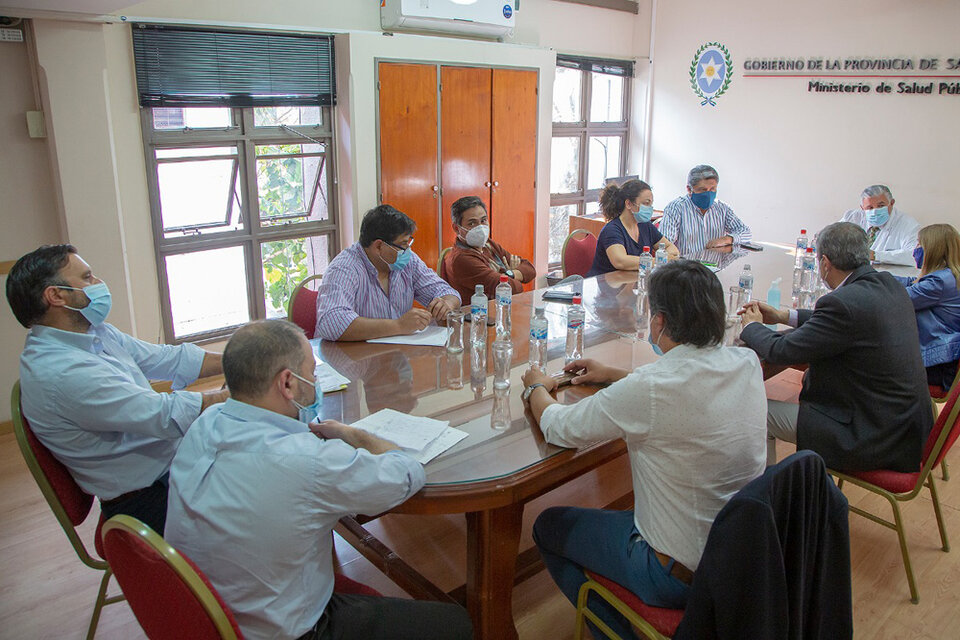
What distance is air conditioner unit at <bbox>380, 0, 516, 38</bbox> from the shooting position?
4723mm

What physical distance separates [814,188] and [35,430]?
5.80m

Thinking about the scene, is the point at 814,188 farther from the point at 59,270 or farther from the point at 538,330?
the point at 59,270

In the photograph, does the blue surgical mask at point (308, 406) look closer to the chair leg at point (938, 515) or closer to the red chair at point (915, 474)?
the red chair at point (915, 474)

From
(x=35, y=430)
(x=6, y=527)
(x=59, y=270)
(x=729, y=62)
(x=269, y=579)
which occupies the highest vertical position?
(x=729, y=62)

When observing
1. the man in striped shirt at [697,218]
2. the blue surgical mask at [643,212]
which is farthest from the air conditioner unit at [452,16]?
the blue surgical mask at [643,212]

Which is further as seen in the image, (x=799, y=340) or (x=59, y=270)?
(x=799, y=340)

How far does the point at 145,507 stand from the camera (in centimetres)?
211

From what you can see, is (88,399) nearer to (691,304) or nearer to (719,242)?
(691,304)

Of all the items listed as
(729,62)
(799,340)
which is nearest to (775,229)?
(729,62)

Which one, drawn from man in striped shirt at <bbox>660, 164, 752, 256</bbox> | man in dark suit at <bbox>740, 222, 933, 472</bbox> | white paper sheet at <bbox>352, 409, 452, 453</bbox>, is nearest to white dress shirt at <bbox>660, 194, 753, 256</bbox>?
man in striped shirt at <bbox>660, 164, 752, 256</bbox>

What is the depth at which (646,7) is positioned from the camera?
22.2ft

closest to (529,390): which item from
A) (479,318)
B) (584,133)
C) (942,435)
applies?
(479,318)

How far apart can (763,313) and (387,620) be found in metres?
2.13

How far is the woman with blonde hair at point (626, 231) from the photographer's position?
404 cm
